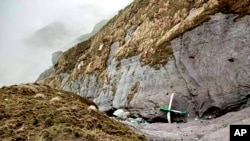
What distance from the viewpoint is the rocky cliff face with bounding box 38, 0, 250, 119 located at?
53397mm

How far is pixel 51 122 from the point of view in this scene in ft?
62.2

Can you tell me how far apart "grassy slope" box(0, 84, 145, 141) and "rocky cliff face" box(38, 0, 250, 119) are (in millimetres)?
34129

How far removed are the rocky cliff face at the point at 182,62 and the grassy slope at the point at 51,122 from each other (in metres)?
34.1

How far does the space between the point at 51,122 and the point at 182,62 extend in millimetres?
42045

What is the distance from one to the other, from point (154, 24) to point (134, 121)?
2334 centimetres

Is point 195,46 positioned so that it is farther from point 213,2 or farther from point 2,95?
point 2,95

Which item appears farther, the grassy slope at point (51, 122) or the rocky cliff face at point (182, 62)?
the rocky cliff face at point (182, 62)

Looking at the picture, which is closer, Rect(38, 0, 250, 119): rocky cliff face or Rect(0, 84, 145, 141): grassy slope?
Rect(0, 84, 145, 141): grassy slope

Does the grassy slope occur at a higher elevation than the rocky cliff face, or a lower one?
lower

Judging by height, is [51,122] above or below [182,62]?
below

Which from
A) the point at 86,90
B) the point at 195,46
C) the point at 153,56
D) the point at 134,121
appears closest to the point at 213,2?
the point at 195,46

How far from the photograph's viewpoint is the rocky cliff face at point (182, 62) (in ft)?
175

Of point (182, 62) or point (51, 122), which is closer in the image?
point (51, 122)

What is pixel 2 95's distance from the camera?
965 inches
